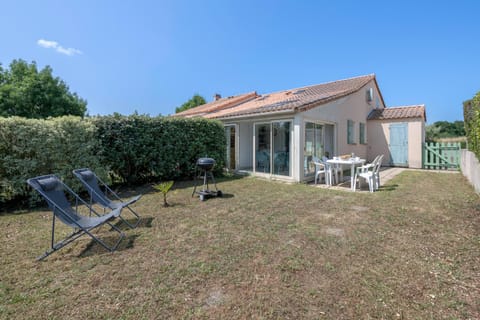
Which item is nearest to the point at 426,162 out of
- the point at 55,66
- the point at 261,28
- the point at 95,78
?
the point at 261,28

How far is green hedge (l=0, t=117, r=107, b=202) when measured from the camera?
5719mm

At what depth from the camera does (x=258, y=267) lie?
2926 mm

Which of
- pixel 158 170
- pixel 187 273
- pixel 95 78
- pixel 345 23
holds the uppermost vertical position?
pixel 345 23

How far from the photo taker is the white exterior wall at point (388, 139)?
1273cm

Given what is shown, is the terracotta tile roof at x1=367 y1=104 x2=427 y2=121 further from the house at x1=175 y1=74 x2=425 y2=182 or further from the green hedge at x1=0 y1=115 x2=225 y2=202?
the green hedge at x1=0 y1=115 x2=225 y2=202

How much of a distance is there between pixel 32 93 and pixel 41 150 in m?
22.0

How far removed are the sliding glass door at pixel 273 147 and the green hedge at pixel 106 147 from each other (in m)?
1.79

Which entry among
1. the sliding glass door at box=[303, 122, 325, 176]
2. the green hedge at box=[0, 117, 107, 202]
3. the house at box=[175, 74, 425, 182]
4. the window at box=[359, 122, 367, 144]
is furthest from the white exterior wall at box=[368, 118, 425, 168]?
the green hedge at box=[0, 117, 107, 202]

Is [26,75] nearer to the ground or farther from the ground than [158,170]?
farther from the ground

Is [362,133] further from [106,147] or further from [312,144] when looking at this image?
[106,147]

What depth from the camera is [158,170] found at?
27.9ft

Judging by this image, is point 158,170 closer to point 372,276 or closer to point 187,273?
point 187,273

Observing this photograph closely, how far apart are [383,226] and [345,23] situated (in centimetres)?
1261

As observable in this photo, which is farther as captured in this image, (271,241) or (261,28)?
(261,28)
